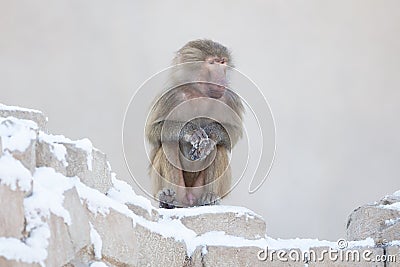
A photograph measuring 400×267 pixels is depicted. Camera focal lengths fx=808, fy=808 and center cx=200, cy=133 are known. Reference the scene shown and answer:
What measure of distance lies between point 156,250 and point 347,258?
795mm

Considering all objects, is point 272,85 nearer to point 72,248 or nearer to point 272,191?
point 272,191

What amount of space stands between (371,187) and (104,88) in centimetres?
196

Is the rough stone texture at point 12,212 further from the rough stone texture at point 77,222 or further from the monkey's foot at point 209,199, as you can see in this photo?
the monkey's foot at point 209,199

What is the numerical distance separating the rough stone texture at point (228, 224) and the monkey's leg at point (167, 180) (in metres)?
0.61

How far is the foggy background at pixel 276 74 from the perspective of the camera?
5395mm

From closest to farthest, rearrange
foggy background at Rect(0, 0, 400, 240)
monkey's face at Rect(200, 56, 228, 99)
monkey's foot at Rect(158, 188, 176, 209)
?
monkey's foot at Rect(158, 188, 176, 209) < monkey's face at Rect(200, 56, 228, 99) < foggy background at Rect(0, 0, 400, 240)

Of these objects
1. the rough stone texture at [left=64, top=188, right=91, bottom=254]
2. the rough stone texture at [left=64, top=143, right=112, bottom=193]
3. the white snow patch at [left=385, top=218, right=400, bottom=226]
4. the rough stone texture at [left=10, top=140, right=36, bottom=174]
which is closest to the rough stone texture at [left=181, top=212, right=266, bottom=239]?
the rough stone texture at [left=64, top=143, right=112, bottom=193]

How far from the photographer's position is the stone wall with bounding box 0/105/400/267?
180 cm

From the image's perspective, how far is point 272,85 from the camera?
5.98m

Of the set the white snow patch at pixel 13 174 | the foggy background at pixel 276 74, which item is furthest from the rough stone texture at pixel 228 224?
the foggy background at pixel 276 74

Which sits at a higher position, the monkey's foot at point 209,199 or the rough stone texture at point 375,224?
the monkey's foot at point 209,199

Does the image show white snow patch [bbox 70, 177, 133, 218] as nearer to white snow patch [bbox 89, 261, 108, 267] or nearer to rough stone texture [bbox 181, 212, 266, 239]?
white snow patch [bbox 89, 261, 108, 267]

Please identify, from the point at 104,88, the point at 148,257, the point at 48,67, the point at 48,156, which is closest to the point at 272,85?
the point at 104,88

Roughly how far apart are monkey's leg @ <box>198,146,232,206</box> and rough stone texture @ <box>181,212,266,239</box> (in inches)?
24.7
